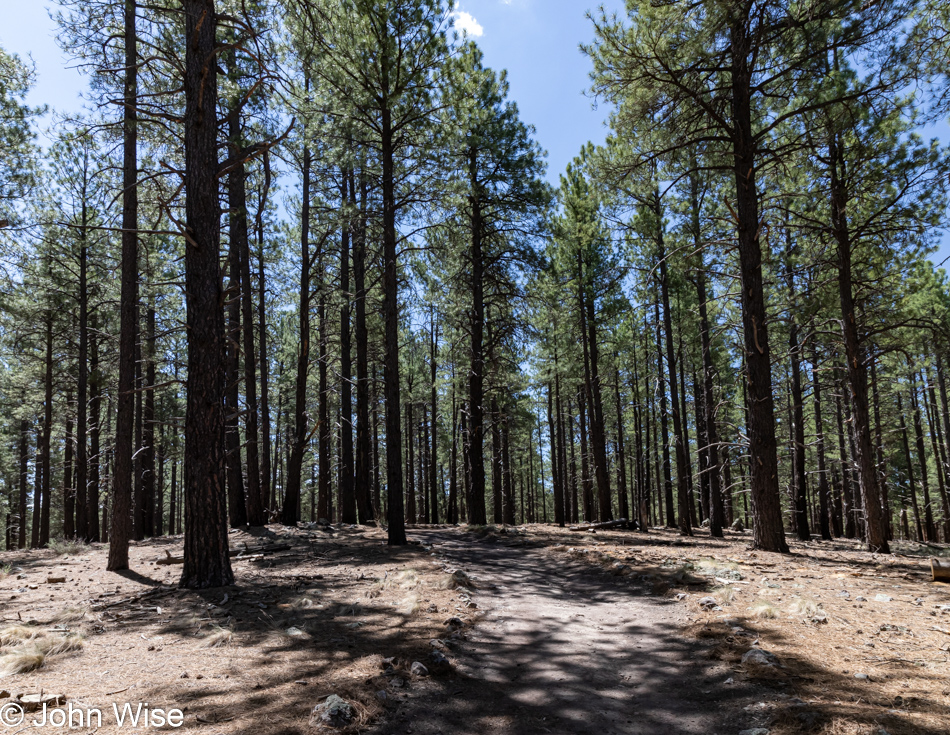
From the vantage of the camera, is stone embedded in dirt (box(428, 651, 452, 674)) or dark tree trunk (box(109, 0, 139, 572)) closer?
stone embedded in dirt (box(428, 651, 452, 674))

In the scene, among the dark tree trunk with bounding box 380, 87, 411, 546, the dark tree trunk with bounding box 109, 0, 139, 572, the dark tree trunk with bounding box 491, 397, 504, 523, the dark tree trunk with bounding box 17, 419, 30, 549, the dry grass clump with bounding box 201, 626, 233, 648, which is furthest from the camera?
the dark tree trunk with bounding box 17, 419, 30, 549

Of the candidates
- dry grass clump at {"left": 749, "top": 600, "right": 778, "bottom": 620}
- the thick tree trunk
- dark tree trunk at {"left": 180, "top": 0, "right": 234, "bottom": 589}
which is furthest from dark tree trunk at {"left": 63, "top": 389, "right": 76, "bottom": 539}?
dry grass clump at {"left": 749, "top": 600, "right": 778, "bottom": 620}

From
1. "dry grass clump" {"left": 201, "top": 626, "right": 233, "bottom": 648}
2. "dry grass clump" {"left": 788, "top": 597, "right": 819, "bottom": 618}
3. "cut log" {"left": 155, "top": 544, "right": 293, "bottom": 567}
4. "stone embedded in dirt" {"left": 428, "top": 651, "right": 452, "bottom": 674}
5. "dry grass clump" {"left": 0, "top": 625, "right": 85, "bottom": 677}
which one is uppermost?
"dry grass clump" {"left": 0, "top": 625, "right": 85, "bottom": 677}

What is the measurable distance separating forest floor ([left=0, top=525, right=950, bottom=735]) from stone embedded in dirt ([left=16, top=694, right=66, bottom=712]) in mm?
56

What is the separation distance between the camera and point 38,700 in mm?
3000

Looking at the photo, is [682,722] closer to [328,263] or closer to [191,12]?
[191,12]

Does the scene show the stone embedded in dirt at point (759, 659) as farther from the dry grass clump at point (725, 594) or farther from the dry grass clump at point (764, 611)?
the dry grass clump at point (725, 594)

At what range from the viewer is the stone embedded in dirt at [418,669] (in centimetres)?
410

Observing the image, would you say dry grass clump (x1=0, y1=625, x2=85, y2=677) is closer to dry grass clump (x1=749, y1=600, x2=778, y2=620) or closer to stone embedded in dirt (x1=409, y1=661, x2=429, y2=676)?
stone embedded in dirt (x1=409, y1=661, x2=429, y2=676)

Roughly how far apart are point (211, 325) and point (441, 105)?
8193 millimetres

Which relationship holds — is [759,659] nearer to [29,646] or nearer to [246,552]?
[29,646]

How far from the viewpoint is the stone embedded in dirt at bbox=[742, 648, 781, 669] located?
396 centimetres

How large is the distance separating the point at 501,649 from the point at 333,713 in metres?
2.20

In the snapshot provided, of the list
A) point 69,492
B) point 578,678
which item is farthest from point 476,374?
point 69,492
